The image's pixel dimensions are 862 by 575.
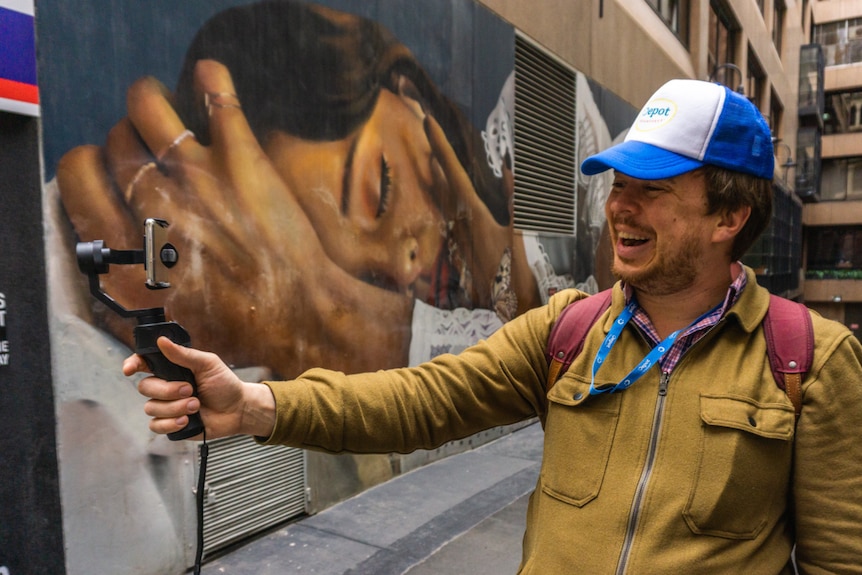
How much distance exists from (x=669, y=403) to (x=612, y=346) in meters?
0.20

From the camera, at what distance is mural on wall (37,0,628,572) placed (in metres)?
3.42

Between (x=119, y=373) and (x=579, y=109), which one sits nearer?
(x=119, y=373)

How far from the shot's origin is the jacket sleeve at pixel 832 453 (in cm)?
148

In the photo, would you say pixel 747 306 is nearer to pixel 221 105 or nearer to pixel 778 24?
pixel 221 105

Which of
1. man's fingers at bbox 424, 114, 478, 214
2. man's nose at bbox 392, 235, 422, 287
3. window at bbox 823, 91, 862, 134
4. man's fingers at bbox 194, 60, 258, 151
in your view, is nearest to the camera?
man's fingers at bbox 194, 60, 258, 151

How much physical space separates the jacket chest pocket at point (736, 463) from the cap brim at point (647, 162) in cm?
54

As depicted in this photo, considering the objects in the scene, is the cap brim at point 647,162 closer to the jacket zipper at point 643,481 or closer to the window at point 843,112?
the jacket zipper at point 643,481

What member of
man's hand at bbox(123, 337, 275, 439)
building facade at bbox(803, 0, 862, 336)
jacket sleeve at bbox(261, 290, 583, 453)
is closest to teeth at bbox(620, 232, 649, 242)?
jacket sleeve at bbox(261, 290, 583, 453)

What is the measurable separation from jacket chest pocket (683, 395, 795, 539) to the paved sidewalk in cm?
283

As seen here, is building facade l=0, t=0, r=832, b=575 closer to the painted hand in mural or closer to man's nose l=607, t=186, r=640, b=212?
the painted hand in mural

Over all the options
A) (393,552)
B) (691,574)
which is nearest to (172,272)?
(393,552)

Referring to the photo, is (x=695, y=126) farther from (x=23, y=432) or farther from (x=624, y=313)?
(x=23, y=432)

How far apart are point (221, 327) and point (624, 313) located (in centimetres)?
303

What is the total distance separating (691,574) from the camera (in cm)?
146
